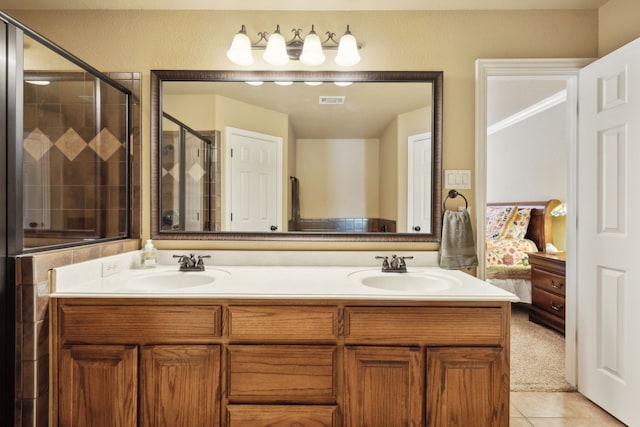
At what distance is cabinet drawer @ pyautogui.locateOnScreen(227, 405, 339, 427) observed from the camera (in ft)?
4.47

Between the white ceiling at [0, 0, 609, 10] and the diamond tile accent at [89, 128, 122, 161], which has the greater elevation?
the white ceiling at [0, 0, 609, 10]

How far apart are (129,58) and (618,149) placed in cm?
274

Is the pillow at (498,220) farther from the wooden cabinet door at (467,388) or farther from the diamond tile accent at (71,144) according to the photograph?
the diamond tile accent at (71,144)

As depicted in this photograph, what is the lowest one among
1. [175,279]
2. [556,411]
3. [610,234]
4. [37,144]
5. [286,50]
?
[556,411]

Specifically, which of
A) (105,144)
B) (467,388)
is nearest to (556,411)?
(467,388)

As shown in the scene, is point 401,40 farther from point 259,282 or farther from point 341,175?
point 259,282

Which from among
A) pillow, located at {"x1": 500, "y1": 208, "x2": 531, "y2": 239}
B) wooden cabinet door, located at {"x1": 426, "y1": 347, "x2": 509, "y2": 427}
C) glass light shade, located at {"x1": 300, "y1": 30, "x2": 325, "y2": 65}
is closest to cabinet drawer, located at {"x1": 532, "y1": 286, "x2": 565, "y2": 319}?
pillow, located at {"x1": 500, "y1": 208, "x2": 531, "y2": 239}

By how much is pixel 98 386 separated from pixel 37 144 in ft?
3.69

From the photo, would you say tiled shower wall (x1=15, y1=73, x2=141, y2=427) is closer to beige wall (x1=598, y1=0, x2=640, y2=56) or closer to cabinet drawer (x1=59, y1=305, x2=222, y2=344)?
cabinet drawer (x1=59, y1=305, x2=222, y2=344)

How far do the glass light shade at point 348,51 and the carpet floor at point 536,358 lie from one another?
7.20ft

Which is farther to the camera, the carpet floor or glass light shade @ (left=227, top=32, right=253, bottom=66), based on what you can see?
the carpet floor

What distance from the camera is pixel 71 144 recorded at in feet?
5.97

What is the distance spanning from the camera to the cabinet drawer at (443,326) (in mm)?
1361

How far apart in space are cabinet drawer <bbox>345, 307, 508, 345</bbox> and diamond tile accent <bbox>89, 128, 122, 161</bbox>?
174 cm
